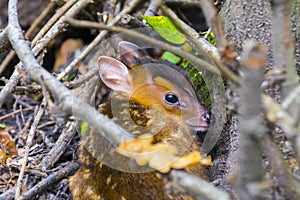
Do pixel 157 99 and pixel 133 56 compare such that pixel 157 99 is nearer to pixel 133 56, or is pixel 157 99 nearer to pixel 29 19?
pixel 133 56

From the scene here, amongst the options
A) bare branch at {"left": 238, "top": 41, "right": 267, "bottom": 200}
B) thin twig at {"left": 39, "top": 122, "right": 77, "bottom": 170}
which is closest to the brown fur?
thin twig at {"left": 39, "top": 122, "right": 77, "bottom": 170}

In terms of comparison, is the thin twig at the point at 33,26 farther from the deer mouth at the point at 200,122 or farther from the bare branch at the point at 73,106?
the bare branch at the point at 73,106

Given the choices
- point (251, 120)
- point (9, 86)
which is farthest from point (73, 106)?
point (9, 86)

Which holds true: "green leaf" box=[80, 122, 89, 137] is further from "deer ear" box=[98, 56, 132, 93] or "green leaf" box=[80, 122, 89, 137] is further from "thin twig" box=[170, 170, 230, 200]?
"thin twig" box=[170, 170, 230, 200]

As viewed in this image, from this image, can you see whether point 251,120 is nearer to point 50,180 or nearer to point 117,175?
point 117,175

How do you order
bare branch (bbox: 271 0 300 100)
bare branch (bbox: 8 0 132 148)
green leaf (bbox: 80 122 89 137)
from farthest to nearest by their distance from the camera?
green leaf (bbox: 80 122 89 137), bare branch (bbox: 8 0 132 148), bare branch (bbox: 271 0 300 100)

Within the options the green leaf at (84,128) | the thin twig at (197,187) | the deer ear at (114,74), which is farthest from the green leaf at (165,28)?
the thin twig at (197,187)
